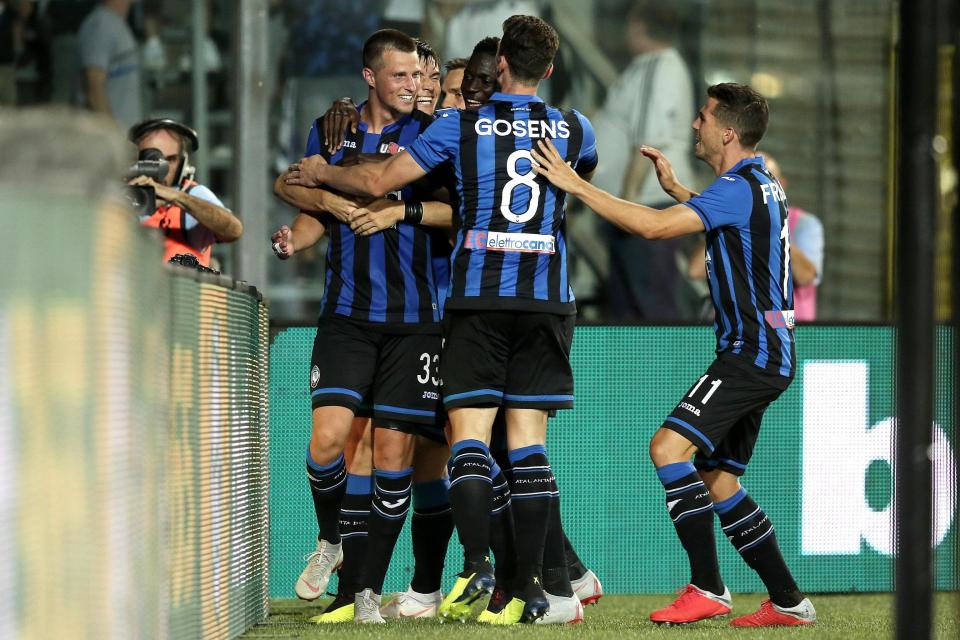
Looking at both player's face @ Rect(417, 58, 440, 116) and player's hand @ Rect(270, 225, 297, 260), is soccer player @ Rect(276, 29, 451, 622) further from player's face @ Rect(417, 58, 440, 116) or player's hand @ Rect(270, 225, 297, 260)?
player's face @ Rect(417, 58, 440, 116)

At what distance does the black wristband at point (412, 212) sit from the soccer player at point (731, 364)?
0.63m

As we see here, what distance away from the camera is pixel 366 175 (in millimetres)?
5461

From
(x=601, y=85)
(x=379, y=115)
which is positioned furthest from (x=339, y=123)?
(x=601, y=85)

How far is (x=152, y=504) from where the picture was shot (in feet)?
11.6

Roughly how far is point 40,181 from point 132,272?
0.43 metres

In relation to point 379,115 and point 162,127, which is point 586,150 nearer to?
point 379,115

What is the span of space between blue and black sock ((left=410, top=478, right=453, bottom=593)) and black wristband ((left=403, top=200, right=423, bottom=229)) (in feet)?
3.62

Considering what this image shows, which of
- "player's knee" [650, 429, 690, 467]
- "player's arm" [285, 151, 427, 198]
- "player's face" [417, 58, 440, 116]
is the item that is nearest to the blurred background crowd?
"player's face" [417, 58, 440, 116]

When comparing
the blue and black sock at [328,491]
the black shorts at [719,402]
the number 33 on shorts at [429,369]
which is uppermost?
the number 33 on shorts at [429,369]

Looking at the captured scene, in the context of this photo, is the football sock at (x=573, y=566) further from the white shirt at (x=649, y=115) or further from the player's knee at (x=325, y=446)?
the white shirt at (x=649, y=115)

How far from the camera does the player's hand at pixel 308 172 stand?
5.74 metres

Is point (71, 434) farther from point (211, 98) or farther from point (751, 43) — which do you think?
point (751, 43)

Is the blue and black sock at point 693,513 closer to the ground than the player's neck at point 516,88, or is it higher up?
closer to the ground

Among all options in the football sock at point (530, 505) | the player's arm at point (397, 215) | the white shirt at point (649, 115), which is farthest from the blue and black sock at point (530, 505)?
the white shirt at point (649, 115)
